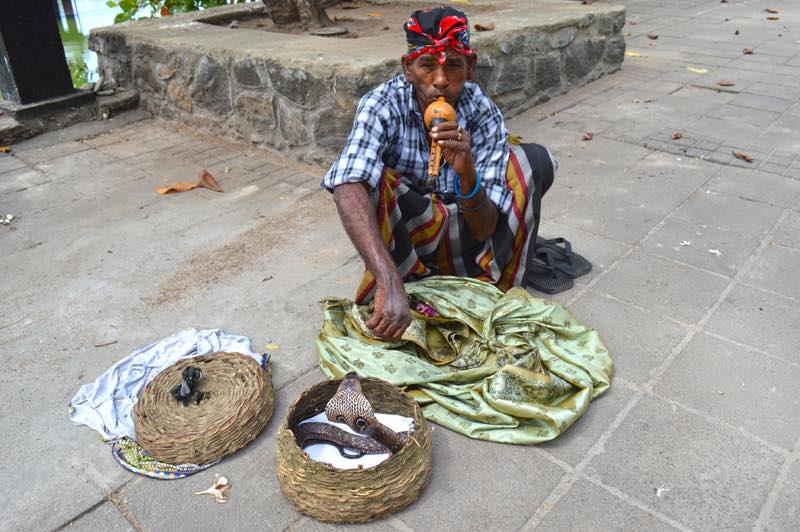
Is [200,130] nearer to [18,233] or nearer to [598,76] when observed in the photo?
[18,233]

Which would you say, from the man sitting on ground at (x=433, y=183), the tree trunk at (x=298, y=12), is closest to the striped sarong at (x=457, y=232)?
the man sitting on ground at (x=433, y=183)

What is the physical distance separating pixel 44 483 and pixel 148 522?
1.33 ft

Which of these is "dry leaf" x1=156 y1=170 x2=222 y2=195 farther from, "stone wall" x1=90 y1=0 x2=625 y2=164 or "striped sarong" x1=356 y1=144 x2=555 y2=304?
"striped sarong" x1=356 y1=144 x2=555 y2=304

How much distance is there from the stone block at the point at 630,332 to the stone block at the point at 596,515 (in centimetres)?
60

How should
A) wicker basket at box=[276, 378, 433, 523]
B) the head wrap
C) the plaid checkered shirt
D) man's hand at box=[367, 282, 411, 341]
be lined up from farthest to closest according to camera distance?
1. the plaid checkered shirt
2. the head wrap
3. man's hand at box=[367, 282, 411, 341]
4. wicker basket at box=[276, 378, 433, 523]

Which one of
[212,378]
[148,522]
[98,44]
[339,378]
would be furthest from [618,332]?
[98,44]

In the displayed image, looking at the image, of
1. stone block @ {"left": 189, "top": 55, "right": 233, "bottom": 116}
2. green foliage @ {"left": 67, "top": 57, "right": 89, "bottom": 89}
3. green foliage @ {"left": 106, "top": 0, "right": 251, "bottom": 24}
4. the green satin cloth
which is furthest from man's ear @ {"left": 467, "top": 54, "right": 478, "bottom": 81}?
green foliage @ {"left": 67, "top": 57, "right": 89, "bottom": 89}

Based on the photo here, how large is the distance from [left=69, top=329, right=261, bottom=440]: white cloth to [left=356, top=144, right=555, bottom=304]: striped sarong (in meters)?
0.59

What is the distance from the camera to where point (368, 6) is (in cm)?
711

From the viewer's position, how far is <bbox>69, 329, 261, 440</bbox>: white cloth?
89.5 inches

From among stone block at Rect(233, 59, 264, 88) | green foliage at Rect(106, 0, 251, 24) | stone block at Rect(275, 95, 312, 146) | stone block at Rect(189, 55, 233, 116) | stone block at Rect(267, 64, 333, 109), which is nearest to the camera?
stone block at Rect(267, 64, 333, 109)

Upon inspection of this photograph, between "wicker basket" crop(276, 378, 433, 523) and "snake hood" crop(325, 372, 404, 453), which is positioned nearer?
"wicker basket" crop(276, 378, 433, 523)

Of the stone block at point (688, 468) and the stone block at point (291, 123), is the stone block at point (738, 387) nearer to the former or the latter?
the stone block at point (688, 468)

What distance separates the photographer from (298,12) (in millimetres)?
6004
